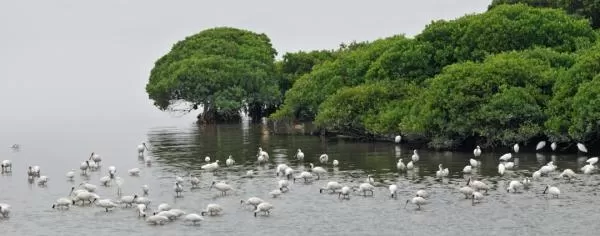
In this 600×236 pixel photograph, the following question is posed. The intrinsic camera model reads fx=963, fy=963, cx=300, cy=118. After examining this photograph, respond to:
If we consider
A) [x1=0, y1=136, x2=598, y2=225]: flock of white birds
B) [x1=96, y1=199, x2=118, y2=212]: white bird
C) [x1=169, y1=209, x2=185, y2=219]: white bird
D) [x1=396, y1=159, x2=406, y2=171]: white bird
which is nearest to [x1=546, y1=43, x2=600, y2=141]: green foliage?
[x1=0, y1=136, x2=598, y2=225]: flock of white birds

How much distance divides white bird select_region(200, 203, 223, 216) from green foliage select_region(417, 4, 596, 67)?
3214cm

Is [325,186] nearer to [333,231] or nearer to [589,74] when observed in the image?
[333,231]

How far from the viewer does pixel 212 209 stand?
116 ft

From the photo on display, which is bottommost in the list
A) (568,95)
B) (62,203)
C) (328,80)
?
(62,203)

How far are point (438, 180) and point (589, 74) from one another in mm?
14351

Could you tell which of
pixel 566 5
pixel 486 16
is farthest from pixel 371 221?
pixel 566 5

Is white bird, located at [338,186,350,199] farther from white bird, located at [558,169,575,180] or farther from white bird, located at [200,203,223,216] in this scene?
white bird, located at [558,169,575,180]

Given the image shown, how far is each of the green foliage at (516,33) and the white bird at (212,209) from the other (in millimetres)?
32136

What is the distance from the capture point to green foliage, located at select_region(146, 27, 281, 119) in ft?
322

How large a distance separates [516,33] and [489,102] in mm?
10914

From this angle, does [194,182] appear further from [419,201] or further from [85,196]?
[419,201]

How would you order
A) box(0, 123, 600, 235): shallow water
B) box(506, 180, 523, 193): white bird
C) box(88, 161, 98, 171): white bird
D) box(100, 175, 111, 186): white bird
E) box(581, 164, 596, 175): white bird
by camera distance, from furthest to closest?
box(88, 161, 98, 171): white bird → box(100, 175, 111, 186): white bird → box(581, 164, 596, 175): white bird → box(506, 180, 523, 193): white bird → box(0, 123, 600, 235): shallow water

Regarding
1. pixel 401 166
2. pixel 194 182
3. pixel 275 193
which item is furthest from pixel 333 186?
pixel 401 166

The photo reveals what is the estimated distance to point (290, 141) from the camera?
69875mm
